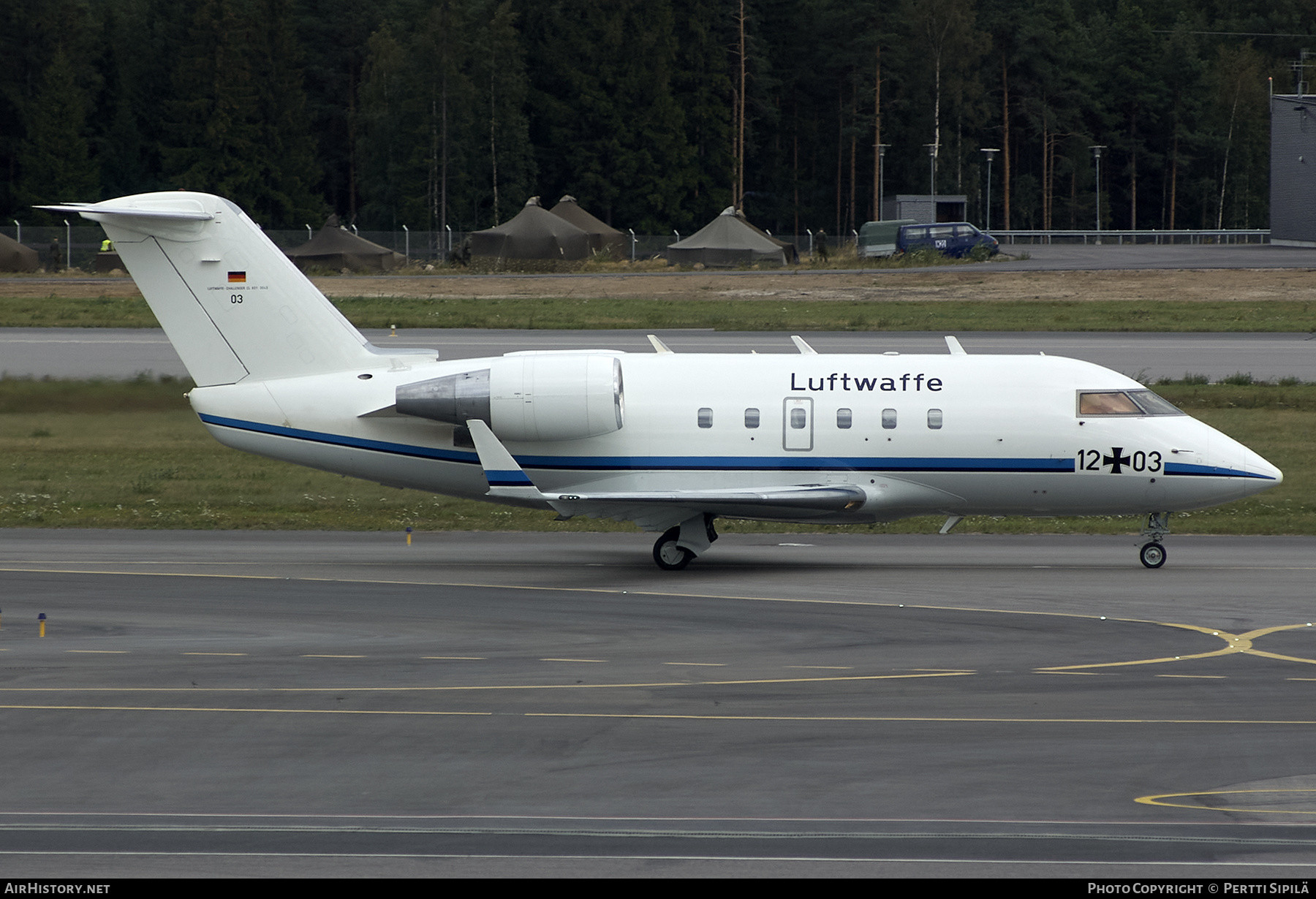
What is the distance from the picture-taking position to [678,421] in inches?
968

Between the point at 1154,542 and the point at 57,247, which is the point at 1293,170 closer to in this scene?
the point at 57,247

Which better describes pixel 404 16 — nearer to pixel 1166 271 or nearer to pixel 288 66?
pixel 288 66

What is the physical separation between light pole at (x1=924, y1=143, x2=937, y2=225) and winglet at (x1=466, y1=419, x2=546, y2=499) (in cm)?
7912

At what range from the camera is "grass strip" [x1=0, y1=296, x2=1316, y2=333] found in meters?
57.3

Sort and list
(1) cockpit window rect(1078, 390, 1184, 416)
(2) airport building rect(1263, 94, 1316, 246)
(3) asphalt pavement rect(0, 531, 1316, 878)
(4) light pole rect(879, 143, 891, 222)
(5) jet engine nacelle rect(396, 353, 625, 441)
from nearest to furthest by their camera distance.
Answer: (3) asphalt pavement rect(0, 531, 1316, 878) → (5) jet engine nacelle rect(396, 353, 625, 441) → (1) cockpit window rect(1078, 390, 1184, 416) → (2) airport building rect(1263, 94, 1316, 246) → (4) light pole rect(879, 143, 891, 222)

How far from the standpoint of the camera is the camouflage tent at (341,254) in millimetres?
91000

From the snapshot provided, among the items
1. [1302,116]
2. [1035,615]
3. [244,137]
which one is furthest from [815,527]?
[244,137]

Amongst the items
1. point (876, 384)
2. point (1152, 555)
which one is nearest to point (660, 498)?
point (876, 384)

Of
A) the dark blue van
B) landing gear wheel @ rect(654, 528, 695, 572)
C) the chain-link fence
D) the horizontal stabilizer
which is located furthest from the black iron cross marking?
the chain-link fence

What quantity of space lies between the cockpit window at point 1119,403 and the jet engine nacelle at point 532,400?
8.08 m

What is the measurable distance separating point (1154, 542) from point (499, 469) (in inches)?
449

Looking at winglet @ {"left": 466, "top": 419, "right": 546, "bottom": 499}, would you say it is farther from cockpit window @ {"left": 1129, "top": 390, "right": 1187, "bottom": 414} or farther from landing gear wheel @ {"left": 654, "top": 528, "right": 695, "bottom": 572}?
cockpit window @ {"left": 1129, "top": 390, "right": 1187, "bottom": 414}

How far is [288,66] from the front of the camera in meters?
122

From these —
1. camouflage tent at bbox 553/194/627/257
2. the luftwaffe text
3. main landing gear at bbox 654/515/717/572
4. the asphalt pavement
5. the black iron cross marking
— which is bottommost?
the asphalt pavement
